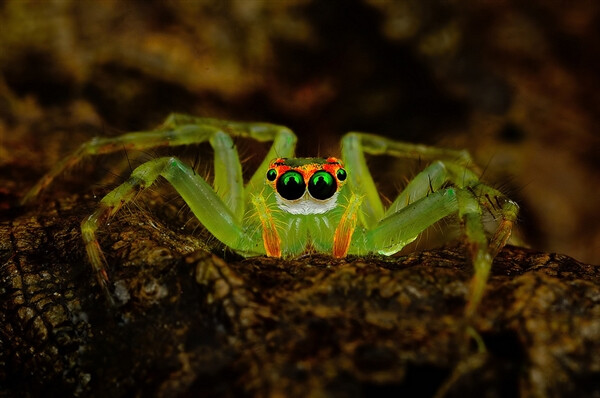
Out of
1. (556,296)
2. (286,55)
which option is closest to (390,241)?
(556,296)

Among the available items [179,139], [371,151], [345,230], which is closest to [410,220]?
[345,230]

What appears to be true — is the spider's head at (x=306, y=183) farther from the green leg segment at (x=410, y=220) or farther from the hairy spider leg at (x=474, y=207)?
the hairy spider leg at (x=474, y=207)

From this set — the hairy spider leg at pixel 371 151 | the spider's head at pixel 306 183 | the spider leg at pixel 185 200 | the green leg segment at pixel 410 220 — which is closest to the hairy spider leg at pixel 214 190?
the spider leg at pixel 185 200

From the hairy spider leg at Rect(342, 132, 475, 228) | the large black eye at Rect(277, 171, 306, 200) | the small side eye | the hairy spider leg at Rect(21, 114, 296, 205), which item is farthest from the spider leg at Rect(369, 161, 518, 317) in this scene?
the hairy spider leg at Rect(21, 114, 296, 205)

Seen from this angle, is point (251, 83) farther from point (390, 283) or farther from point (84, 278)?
point (390, 283)

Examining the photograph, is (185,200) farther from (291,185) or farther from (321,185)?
(321,185)
